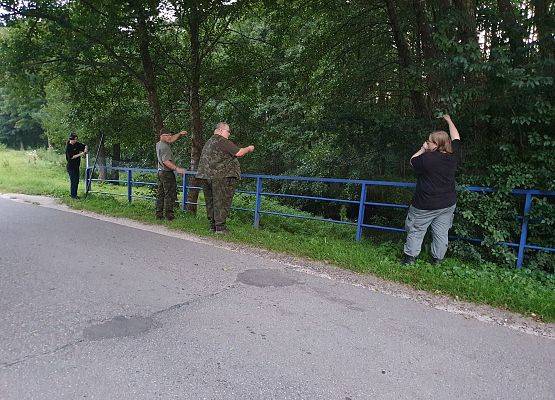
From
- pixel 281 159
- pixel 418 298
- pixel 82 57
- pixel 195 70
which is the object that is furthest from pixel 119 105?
pixel 418 298

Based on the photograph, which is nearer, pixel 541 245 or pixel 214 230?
pixel 541 245

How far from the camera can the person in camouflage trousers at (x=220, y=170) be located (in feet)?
23.6

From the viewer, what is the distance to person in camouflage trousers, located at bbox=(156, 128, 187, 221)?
834 cm

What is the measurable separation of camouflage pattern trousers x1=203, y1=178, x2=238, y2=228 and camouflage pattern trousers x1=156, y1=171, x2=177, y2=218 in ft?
4.41

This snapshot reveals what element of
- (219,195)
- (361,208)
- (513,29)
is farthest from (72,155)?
(513,29)

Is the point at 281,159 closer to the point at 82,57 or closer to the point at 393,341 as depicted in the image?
the point at 82,57

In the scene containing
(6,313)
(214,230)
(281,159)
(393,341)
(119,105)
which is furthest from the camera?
(281,159)

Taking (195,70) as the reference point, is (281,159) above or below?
below

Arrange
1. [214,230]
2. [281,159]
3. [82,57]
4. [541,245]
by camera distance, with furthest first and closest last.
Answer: [281,159]
[82,57]
[214,230]
[541,245]

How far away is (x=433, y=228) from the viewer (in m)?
5.40

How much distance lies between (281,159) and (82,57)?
28.7ft

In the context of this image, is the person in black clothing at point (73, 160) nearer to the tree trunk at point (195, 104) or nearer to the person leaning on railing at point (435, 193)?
the tree trunk at point (195, 104)

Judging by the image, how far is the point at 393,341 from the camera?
3.52 metres

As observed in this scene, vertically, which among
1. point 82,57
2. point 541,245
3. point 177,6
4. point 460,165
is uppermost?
point 177,6
